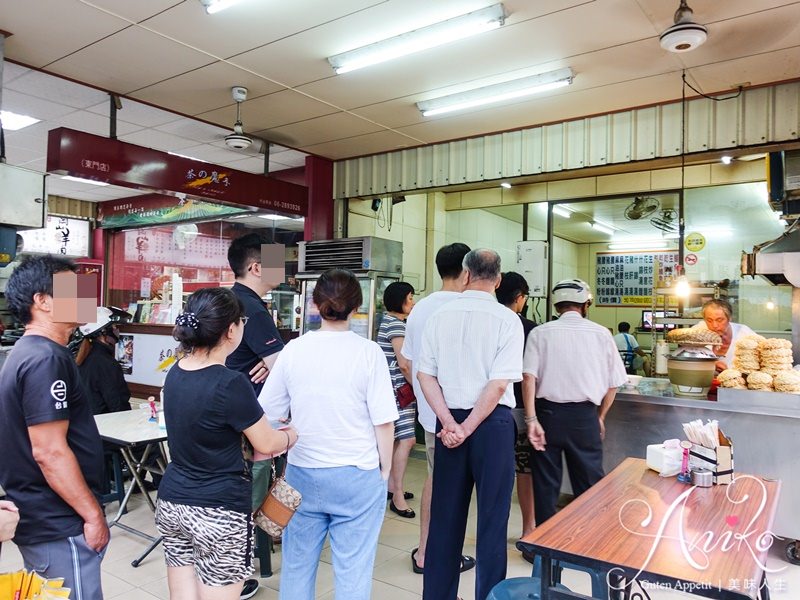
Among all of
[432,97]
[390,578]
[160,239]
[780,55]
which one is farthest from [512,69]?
[160,239]

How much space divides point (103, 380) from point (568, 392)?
3.38 m

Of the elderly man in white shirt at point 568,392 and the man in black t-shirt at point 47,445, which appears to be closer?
the man in black t-shirt at point 47,445

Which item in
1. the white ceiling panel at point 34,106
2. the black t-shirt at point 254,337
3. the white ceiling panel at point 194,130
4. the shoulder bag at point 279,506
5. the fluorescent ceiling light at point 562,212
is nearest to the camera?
the shoulder bag at point 279,506

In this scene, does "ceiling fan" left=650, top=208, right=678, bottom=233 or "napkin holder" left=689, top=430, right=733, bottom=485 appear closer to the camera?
"napkin holder" left=689, top=430, right=733, bottom=485

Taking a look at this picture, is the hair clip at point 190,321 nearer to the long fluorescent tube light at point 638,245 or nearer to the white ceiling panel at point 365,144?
the white ceiling panel at point 365,144

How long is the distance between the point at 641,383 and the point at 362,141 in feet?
11.2

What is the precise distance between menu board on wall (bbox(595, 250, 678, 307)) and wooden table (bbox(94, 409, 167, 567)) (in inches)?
334

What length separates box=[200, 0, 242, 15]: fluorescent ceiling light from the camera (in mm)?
3312

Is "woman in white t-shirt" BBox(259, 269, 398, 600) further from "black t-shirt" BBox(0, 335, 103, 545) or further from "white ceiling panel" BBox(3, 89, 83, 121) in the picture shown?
"white ceiling panel" BBox(3, 89, 83, 121)

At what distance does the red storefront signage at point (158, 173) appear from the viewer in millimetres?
4312

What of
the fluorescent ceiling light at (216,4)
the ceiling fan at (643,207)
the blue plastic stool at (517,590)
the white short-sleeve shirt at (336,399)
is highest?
the fluorescent ceiling light at (216,4)

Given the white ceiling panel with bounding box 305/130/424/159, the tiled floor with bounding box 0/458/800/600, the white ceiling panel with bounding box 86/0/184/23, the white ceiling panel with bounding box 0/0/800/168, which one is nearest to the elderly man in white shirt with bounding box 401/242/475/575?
the tiled floor with bounding box 0/458/800/600

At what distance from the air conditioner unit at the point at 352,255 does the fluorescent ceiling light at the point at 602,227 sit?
5.31m

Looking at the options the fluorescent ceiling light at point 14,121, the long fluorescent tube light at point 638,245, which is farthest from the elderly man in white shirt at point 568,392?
the long fluorescent tube light at point 638,245
